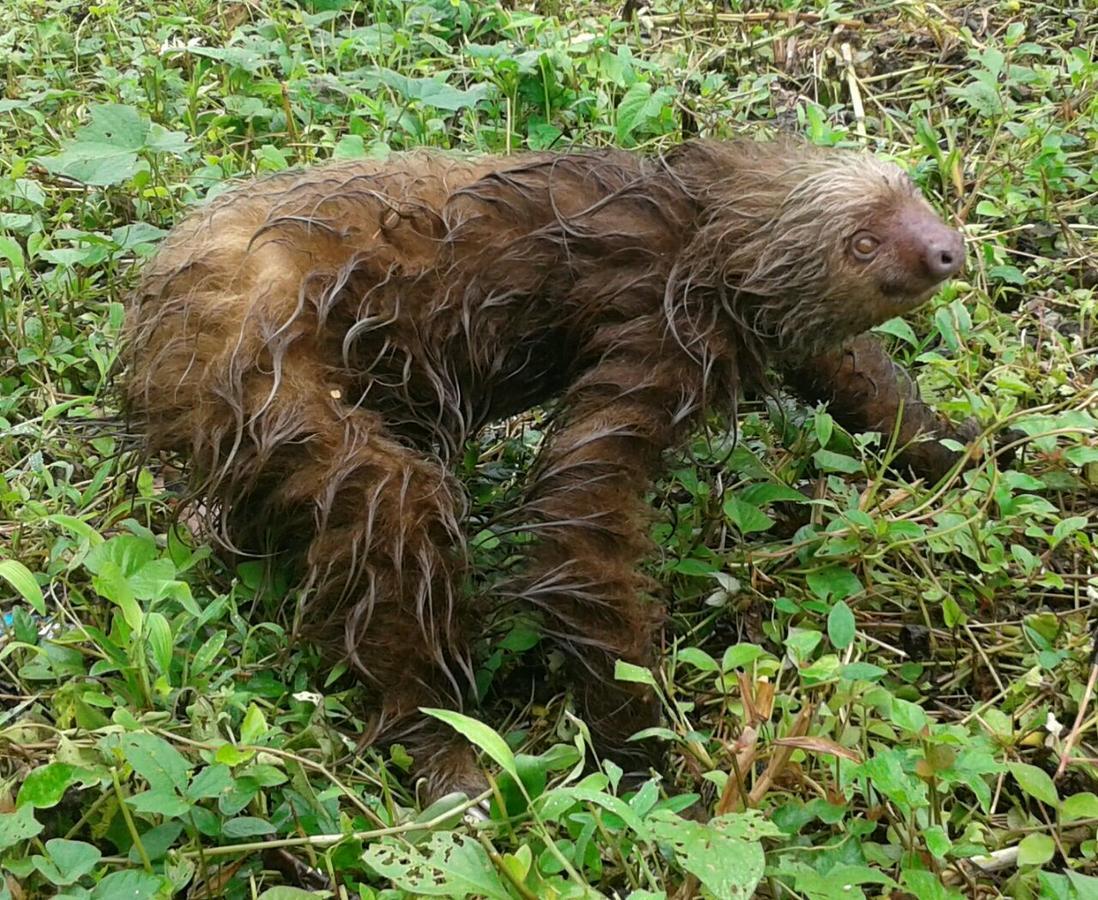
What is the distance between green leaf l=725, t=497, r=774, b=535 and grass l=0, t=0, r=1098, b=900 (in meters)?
0.02

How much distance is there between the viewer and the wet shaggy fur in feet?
8.39

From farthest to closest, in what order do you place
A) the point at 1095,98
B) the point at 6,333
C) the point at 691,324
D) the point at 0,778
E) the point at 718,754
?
the point at 1095,98 < the point at 6,333 < the point at 691,324 < the point at 718,754 < the point at 0,778

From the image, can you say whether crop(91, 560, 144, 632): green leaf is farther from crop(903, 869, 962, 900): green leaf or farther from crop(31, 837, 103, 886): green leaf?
crop(903, 869, 962, 900): green leaf

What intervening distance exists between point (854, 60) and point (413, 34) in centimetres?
170

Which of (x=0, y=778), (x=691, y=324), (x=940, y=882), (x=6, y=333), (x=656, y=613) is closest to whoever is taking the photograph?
(x=940, y=882)

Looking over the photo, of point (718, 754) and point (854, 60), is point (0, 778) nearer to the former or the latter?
point (718, 754)

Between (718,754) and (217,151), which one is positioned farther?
(217,151)

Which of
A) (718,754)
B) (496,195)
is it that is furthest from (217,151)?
(718,754)

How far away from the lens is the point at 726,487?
10.3ft

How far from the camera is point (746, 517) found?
286 cm

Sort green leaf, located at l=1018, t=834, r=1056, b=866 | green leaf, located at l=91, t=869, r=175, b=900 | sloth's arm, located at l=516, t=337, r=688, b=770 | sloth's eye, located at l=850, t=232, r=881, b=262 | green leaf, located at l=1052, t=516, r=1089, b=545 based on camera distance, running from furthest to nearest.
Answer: sloth's eye, located at l=850, t=232, r=881, b=262 → green leaf, located at l=1052, t=516, r=1089, b=545 → sloth's arm, located at l=516, t=337, r=688, b=770 → green leaf, located at l=1018, t=834, r=1056, b=866 → green leaf, located at l=91, t=869, r=175, b=900

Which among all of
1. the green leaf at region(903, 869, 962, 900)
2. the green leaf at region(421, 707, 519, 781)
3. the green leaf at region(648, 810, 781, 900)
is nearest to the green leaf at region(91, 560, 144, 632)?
the green leaf at region(421, 707, 519, 781)

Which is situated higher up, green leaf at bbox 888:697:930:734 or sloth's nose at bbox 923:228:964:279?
sloth's nose at bbox 923:228:964:279

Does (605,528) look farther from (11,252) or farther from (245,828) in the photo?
(11,252)
